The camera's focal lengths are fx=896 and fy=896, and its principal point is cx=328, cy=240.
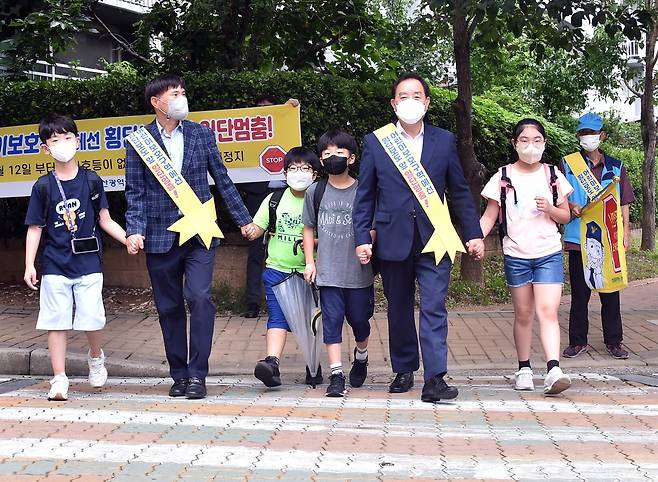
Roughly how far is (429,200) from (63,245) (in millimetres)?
2414

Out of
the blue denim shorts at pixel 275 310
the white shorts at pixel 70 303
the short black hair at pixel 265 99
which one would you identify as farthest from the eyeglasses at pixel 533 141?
the short black hair at pixel 265 99

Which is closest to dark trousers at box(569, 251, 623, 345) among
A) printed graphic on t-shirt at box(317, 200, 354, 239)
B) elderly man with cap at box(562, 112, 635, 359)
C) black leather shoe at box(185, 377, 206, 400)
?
elderly man with cap at box(562, 112, 635, 359)

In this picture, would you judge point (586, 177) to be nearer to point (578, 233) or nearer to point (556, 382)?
point (578, 233)

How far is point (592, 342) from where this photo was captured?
24.9 ft

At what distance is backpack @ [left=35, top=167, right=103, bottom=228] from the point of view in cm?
593

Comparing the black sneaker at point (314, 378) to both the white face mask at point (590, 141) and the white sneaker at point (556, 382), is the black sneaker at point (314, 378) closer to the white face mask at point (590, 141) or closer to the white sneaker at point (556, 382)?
the white sneaker at point (556, 382)

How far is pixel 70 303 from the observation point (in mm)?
5953

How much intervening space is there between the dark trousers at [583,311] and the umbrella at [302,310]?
2217 millimetres

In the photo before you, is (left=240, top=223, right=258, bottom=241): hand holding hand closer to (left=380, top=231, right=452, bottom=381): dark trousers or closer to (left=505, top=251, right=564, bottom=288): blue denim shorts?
(left=380, top=231, right=452, bottom=381): dark trousers

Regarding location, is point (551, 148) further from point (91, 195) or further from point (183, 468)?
point (183, 468)

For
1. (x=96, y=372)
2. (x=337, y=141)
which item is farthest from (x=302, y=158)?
(x=96, y=372)

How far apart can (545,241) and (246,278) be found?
13.3 ft

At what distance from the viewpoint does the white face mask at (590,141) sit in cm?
683

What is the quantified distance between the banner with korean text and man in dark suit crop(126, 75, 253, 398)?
126 inches
